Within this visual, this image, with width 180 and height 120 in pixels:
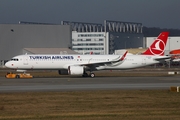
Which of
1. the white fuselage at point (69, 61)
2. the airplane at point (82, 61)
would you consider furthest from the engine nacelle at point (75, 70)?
the white fuselage at point (69, 61)

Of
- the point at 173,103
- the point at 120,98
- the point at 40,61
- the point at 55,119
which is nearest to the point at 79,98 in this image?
the point at 120,98

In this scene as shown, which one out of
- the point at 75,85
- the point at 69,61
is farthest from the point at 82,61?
the point at 75,85

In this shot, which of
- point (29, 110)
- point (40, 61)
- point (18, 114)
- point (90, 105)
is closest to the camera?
point (18, 114)

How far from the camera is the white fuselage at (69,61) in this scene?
2071 inches

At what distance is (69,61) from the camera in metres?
53.8

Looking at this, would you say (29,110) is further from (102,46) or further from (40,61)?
(102,46)

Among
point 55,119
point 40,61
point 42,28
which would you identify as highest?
point 42,28

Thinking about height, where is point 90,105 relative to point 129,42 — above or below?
below

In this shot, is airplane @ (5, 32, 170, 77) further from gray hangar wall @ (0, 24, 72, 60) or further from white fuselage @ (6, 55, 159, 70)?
gray hangar wall @ (0, 24, 72, 60)

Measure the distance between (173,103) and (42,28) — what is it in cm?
8210

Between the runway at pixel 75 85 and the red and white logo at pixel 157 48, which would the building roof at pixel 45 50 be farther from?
the runway at pixel 75 85

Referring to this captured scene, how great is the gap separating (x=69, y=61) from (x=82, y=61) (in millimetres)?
1870

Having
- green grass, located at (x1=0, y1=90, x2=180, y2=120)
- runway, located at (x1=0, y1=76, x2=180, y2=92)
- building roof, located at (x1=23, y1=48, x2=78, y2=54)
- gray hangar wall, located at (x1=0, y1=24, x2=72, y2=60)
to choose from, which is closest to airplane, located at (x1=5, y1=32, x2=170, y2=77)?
runway, located at (x1=0, y1=76, x2=180, y2=92)

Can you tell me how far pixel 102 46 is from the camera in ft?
529
